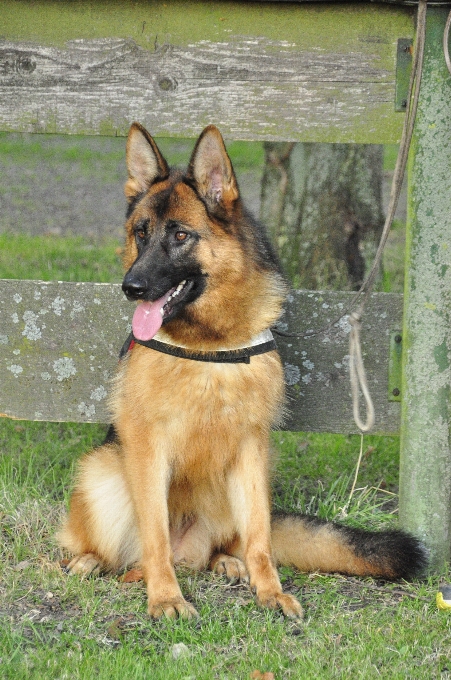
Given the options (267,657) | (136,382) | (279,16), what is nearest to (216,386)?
(136,382)

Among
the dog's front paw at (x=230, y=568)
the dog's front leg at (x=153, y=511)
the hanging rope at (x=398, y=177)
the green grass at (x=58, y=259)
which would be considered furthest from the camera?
the green grass at (x=58, y=259)

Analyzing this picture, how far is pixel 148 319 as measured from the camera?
3.47 meters

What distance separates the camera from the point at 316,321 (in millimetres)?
4156

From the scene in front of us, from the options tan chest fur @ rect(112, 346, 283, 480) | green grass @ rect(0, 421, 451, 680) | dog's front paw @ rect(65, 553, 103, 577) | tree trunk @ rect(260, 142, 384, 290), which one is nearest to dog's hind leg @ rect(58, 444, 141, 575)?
dog's front paw @ rect(65, 553, 103, 577)

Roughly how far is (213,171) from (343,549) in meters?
1.82

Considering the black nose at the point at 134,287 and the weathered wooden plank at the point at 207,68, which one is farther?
the weathered wooden plank at the point at 207,68

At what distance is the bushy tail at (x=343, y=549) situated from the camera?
3645mm

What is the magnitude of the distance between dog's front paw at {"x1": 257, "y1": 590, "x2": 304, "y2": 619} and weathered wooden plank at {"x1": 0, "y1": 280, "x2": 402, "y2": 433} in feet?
3.38

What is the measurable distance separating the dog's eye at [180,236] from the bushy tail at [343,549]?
1.45 metres

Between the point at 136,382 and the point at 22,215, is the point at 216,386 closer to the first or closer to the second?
the point at 136,382

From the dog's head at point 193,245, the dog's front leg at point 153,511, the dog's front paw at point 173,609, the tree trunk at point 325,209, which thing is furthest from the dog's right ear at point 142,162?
the tree trunk at point 325,209

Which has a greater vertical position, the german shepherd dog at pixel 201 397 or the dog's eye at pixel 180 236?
the dog's eye at pixel 180 236

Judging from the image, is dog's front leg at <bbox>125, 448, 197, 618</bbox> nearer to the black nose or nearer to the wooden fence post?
the black nose

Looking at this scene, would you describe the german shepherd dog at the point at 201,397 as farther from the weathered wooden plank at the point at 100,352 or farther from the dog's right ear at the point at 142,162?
the weathered wooden plank at the point at 100,352
